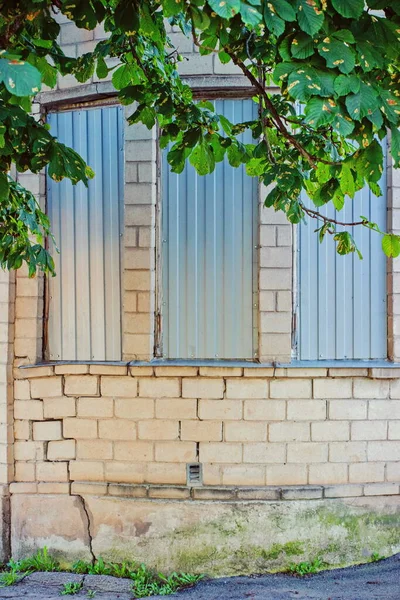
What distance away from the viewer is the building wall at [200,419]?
4457 millimetres

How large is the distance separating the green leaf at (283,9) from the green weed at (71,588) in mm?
4158

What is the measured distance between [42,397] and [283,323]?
2145 millimetres

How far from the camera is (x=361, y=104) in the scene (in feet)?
6.36

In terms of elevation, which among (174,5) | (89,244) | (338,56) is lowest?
(89,244)

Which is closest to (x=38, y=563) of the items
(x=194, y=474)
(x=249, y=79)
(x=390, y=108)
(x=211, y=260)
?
(x=194, y=474)

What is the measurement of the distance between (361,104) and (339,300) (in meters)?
2.83

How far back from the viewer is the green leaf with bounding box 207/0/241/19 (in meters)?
1.69

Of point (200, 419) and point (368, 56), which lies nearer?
point (368, 56)

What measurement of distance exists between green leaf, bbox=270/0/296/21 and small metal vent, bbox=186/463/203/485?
11.5 feet

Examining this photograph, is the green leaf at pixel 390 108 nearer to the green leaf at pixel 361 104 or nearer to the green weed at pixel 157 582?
the green leaf at pixel 361 104

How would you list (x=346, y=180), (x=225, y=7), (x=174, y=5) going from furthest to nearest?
(x=346, y=180)
(x=174, y=5)
(x=225, y=7)

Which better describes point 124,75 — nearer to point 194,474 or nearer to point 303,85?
point 303,85

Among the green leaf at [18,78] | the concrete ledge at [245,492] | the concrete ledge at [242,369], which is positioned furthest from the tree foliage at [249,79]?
the concrete ledge at [245,492]

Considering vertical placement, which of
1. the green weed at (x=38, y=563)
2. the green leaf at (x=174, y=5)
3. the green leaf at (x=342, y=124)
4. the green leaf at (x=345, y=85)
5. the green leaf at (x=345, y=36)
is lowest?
the green weed at (x=38, y=563)
